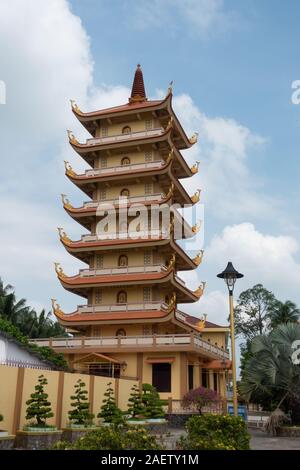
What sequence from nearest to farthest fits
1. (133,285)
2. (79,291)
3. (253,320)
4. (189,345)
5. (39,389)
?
(39,389), (189,345), (133,285), (79,291), (253,320)

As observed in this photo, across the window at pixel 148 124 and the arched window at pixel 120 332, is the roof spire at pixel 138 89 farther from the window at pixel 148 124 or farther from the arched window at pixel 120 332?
the arched window at pixel 120 332

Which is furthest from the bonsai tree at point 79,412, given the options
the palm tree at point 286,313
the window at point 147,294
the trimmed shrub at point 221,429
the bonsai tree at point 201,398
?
the palm tree at point 286,313

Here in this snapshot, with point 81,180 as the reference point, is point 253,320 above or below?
below

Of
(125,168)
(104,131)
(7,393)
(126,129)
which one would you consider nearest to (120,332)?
(125,168)

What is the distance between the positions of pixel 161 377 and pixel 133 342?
2.69 m

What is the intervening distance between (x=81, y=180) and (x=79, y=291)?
26.5 feet

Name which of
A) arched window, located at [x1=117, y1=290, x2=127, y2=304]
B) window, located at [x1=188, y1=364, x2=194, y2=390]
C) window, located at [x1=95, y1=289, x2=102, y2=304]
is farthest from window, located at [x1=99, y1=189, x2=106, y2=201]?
window, located at [x1=188, y1=364, x2=194, y2=390]

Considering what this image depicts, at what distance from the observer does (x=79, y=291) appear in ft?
124

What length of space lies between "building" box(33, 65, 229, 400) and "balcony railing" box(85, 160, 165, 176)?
77 millimetres

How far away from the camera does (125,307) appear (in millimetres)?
34406

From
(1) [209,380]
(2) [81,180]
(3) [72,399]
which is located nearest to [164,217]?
(2) [81,180]

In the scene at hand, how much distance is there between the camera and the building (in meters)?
32.1

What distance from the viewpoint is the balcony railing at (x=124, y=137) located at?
37644mm
